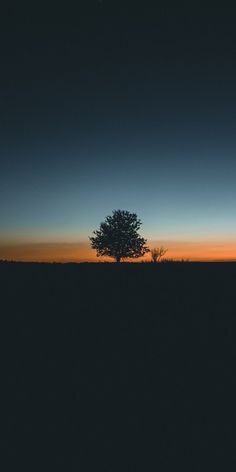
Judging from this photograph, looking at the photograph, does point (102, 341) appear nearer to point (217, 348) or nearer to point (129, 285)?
point (217, 348)

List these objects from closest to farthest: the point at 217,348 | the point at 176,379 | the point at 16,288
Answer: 1. the point at 176,379
2. the point at 217,348
3. the point at 16,288

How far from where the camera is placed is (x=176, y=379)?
775cm

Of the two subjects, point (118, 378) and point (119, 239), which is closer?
point (118, 378)

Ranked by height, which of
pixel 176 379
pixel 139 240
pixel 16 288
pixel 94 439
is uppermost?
pixel 139 240

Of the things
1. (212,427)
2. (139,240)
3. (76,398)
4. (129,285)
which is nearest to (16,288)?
(129,285)

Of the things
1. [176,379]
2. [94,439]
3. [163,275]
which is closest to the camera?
[94,439]

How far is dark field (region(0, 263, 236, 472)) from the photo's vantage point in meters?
6.11

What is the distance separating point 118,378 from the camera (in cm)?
780

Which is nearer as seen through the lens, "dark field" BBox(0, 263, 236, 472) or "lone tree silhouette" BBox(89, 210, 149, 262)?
"dark field" BBox(0, 263, 236, 472)

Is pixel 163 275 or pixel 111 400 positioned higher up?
pixel 163 275

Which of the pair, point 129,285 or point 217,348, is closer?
point 217,348

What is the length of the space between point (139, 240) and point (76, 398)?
1719 inches

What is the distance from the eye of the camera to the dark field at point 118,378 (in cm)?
611

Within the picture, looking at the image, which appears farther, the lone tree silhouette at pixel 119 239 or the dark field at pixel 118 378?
the lone tree silhouette at pixel 119 239
